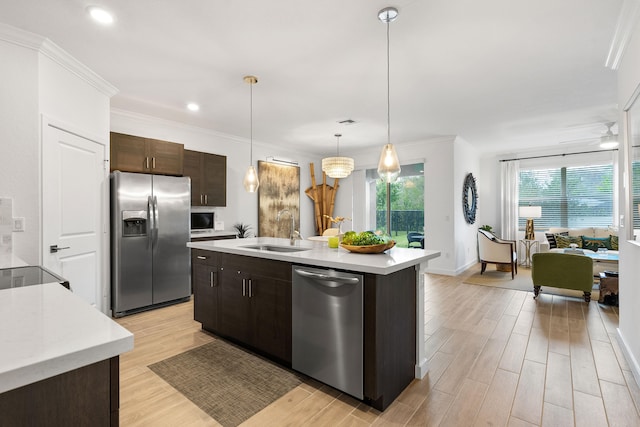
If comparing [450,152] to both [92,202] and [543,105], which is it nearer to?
[543,105]

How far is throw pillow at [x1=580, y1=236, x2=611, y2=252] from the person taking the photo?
5652 mm

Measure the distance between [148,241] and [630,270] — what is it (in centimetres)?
488

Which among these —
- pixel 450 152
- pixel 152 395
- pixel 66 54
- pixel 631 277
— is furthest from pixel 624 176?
pixel 66 54

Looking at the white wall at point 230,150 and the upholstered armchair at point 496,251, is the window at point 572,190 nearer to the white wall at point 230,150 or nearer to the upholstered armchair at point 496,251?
the upholstered armchair at point 496,251

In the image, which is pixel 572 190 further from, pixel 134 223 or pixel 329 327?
pixel 134 223

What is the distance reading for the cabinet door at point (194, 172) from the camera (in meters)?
4.77

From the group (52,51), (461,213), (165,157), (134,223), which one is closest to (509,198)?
(461,213)

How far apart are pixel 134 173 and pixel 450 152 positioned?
5.21m

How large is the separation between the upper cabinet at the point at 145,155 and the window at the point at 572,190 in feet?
23.8

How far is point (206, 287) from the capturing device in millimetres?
3207

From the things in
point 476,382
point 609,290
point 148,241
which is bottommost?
point 476,382

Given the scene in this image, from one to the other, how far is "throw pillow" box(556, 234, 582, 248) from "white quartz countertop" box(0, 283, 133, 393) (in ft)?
24.3

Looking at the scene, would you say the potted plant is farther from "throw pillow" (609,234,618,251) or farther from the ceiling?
"throw pillow" (609,234,618,251)

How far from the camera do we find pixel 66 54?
280 centimetres
